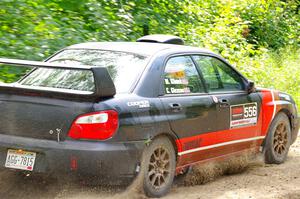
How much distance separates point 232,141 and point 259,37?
12.6 meters

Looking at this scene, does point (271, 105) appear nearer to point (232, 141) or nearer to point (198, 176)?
point (232, 141)

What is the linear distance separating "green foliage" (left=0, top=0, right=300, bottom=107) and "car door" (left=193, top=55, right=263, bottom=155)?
2816mm

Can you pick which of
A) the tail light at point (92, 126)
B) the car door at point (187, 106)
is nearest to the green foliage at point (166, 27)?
the car door at point (187, 106)

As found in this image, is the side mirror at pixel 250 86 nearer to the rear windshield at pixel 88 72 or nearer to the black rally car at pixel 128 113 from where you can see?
the black rally car at pixel 128 113

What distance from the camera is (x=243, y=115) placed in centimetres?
766

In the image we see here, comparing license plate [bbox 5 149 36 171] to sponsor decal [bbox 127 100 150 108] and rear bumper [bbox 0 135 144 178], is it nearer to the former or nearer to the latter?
rear bumper [bbox 0 135 144 178]

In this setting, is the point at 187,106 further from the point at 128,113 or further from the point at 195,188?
the point at 128,113

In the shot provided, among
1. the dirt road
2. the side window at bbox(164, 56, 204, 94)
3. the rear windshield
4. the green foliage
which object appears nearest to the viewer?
the dirt road

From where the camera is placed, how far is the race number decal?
750 centimetres

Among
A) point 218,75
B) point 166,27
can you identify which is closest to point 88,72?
point 218,75

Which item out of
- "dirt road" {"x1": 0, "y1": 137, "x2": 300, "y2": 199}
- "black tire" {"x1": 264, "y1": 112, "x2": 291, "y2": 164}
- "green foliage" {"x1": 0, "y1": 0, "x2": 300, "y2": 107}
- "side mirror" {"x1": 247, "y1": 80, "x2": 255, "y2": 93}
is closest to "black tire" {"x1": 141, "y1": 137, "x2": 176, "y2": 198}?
"dirt road" {"x1": 0, "y1": 137, "x2": 300, "y2": 199}

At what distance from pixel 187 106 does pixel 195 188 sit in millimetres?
895

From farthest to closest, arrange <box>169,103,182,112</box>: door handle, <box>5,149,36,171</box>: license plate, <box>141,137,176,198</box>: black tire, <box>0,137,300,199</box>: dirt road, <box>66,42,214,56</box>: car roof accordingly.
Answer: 1. <box>66,42,214,56</box>: car roof
2. <box>169,103,182,112</box>: door handle
3. <box>141,137,176,198</box>: black tire
4. <box>0,137,300,199</box>: dirt road
5. <box>5,149,36,171</box>: license plate

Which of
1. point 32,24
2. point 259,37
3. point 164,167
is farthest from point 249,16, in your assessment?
point 164,167
